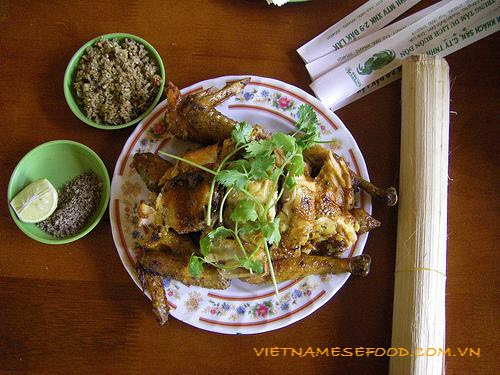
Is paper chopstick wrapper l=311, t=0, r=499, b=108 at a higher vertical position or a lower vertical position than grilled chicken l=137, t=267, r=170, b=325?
higher

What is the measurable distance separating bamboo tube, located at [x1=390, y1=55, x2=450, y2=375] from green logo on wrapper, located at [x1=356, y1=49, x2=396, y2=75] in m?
0.07

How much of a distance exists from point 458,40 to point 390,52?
0.88ft

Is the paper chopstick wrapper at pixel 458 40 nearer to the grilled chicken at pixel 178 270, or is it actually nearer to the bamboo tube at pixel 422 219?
the bamboo tube at pixel 422 219

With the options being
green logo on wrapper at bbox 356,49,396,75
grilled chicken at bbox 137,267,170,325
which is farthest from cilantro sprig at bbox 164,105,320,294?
green logo on wrapper at bbox 356,49,396,75

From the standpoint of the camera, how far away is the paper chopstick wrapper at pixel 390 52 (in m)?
1.78

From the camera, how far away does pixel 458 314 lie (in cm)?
176

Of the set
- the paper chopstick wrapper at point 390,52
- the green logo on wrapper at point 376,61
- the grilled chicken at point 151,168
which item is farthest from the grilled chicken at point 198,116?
the green logo on wrapper at point 376,61

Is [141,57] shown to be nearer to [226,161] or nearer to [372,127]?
[226,161]

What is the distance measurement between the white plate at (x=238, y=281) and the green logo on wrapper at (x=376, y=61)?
24 centimetres

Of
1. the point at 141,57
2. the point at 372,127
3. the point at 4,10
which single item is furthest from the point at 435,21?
the point at 4,10

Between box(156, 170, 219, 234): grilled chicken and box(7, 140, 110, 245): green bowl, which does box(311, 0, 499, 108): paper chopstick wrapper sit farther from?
box(7, 140, 110, 245): green bowl

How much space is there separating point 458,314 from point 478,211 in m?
0.40

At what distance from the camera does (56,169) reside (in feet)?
5.90

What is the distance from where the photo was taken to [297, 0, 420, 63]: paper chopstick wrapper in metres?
1.84
